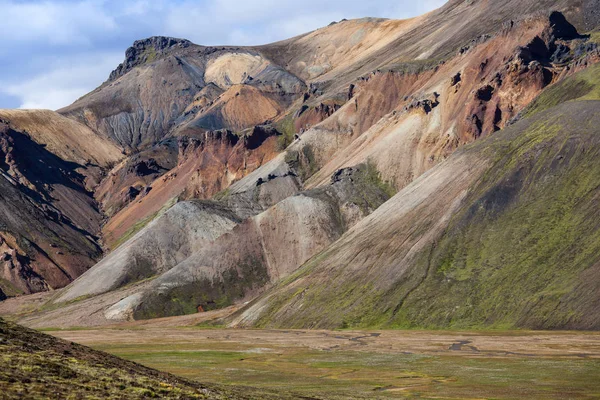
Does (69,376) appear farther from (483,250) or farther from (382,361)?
(483,250)

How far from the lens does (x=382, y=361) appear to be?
335ft

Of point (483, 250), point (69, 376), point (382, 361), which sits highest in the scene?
point (69, 376)

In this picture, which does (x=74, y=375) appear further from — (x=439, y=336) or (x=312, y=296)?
(x=312, y=296)

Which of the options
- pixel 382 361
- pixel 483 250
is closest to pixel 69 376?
pixel 382 361

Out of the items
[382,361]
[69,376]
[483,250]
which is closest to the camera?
[69,376]

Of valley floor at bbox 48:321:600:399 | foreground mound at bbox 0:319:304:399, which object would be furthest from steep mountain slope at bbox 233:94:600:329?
foreground mound at bbox 0:319:304:399

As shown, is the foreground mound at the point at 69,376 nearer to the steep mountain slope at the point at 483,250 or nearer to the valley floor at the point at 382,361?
the valley floor at the point at 382,361

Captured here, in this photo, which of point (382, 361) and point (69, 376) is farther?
point (382, 361)

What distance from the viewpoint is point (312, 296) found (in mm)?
179125

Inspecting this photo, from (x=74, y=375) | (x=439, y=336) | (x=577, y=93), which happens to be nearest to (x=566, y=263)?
(x=439, y=336)

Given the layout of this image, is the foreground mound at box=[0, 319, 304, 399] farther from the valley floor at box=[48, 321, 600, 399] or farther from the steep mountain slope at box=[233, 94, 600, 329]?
the steep mountain slope at box=[233, 94, 600, 329]

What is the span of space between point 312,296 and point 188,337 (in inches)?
1410

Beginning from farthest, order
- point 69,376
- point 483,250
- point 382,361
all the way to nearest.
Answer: point 483,250
point 382,361
point 69,376

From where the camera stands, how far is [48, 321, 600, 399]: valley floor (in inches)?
2854
